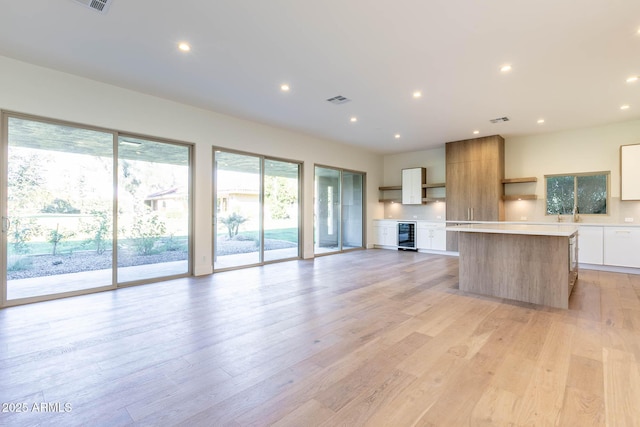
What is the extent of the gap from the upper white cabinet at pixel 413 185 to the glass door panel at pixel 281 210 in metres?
3.54

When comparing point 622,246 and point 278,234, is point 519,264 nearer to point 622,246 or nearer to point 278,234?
point 622,246

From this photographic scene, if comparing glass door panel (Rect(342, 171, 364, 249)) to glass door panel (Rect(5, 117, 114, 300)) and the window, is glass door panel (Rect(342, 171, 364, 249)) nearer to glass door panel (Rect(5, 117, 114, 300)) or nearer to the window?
the window

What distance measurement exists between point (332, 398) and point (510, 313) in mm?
2593

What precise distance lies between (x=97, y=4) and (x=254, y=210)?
4047 millimetres

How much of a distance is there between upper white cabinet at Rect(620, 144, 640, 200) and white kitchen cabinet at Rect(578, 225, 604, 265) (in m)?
0.93

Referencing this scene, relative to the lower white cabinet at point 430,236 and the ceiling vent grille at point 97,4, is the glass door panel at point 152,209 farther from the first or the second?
the lower white cabinet at point 430,236

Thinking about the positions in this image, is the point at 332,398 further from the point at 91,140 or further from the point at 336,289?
the point at 91,140

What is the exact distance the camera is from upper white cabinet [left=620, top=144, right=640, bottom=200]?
5621mm

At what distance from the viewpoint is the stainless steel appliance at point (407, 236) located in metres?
8.36

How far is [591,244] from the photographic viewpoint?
18.7 feet

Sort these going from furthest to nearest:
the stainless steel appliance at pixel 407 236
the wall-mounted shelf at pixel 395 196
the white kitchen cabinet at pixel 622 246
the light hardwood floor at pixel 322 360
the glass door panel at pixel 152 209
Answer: the stainless steel appliance at pixel 407 236
the wall-mounted shelf at pixel 395 196
the white kitchen cabinet at pixel 622 246
the glass door panel at pixel 152 209
the light hardwood floor at pixel 322 360

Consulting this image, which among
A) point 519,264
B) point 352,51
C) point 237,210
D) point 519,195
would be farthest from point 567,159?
point 237,210

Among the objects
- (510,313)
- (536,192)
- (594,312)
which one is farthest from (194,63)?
(536,192)

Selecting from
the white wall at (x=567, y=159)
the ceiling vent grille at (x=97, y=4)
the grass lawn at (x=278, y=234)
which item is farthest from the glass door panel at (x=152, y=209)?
the white wall at (x=567, y=159)
